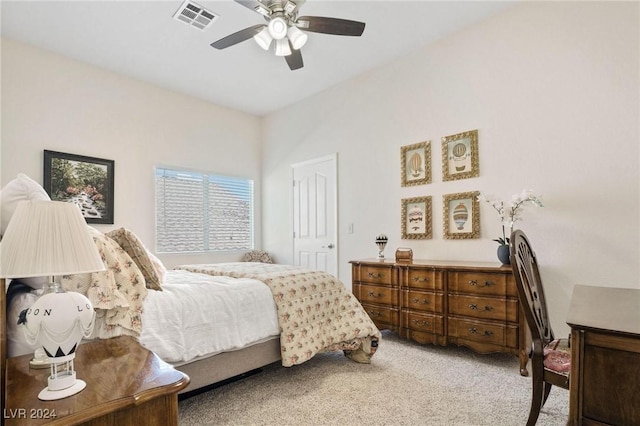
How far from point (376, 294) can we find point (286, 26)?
99.1 inches

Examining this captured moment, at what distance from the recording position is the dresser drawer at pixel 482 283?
2.66 meters

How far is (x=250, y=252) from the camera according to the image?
5.34 metres

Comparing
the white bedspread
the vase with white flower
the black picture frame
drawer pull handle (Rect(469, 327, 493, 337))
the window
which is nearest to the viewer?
the white bedspread

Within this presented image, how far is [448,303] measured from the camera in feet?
9.72

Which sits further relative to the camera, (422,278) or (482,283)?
(422,278)

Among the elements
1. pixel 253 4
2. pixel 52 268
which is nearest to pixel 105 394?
pixel 52 268

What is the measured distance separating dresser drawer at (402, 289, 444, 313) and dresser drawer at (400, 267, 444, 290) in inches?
2.4

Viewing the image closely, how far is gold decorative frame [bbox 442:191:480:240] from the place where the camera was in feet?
10.8

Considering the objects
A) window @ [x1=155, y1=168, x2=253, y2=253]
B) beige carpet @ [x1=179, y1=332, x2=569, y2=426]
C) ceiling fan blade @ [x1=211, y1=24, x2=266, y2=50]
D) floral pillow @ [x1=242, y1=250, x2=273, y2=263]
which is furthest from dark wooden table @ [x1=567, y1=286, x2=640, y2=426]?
floral pillow @ [x1=242, y1=250, x2=273, y2=263]

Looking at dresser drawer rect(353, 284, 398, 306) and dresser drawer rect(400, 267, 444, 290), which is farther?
dresser drawer rect(353, 284, 398, 306)

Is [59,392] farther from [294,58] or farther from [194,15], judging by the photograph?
[194,15]

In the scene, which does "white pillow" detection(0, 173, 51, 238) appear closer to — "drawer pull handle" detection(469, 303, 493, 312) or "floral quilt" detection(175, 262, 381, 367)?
"floral quilt" detection(175, 262, 381, 367)

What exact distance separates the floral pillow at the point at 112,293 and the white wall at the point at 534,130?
9.22 ft

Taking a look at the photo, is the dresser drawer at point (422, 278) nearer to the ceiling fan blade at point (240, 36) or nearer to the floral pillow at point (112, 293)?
the floral pillow at point (112, 293)
